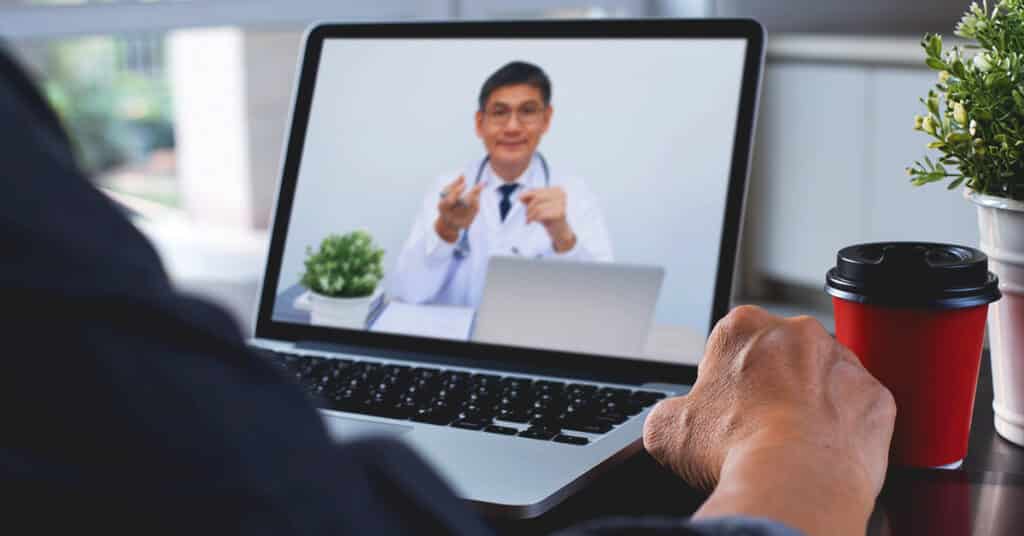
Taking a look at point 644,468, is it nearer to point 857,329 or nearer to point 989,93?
point 857,329

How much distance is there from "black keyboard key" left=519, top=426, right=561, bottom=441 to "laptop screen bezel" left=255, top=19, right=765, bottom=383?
161 millimetres

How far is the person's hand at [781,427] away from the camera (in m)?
0.54

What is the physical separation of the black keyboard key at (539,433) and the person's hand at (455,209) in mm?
302

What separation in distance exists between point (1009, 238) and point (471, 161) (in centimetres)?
49

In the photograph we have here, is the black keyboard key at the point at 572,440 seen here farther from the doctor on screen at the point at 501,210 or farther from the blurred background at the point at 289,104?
the blurred background at the point at 289,104

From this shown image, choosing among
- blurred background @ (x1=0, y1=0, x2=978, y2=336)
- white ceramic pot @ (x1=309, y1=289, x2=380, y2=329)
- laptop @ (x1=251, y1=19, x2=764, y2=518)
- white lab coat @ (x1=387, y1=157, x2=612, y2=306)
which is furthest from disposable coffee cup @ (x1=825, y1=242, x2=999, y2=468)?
blurred background @ (x1=0, y1=0, x2=978, y2=336)

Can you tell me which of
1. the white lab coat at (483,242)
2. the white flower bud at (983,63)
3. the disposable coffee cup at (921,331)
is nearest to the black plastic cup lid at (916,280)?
the disposable coffee cup at (921,331)

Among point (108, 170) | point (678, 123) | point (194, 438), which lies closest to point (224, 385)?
point (194, 438)

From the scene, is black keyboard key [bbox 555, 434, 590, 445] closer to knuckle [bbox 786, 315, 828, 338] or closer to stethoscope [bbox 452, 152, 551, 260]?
knuckle [bbox 786, 315, 828, 338]

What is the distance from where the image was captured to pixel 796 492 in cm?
53

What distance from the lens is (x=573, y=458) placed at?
741 millimetres

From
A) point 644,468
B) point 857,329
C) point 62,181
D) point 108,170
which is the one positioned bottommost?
point 108,170

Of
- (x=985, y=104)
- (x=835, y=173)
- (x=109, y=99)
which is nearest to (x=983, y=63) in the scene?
(x=985, y=104)

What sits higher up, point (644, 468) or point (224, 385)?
point (224, 385)
